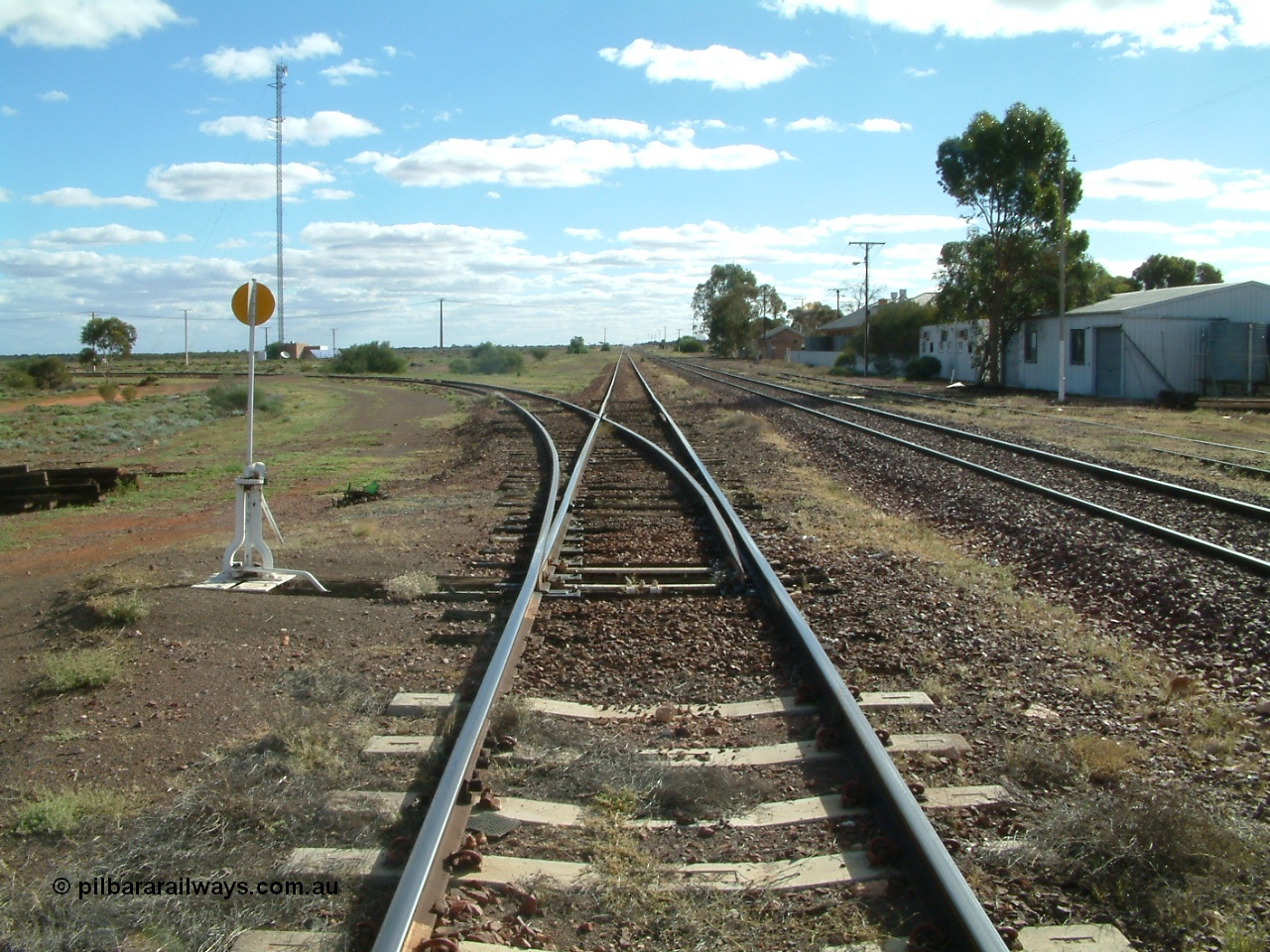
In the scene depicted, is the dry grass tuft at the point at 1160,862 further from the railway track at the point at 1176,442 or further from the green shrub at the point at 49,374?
the green shrub at the point at 49,374

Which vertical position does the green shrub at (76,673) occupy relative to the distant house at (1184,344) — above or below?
below

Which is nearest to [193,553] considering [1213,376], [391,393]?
[1213,376]

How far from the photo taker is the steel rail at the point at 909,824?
307 cm

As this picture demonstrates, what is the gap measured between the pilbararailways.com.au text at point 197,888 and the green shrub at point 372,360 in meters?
78.4

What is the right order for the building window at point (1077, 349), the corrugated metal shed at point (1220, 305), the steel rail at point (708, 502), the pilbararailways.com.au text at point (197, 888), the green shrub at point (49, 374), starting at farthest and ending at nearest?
the green shrub at point (49, 374) < the building window at point (1077, 349) < the corrugated metal shed at point (1220, 305) < the steel rail at point (708, 502) < the pilbararailways.com.au text at point (197, 888)

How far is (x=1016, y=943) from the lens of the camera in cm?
319

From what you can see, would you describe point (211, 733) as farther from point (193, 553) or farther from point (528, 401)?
point (528, 401)

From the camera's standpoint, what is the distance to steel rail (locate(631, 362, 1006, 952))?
10.1 ft

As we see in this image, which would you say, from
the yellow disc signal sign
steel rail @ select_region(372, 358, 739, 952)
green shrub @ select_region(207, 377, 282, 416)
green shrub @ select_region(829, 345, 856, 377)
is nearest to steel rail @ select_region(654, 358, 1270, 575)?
steel rail @ select_region(372, 358, 739, 952)

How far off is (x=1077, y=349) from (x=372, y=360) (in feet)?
187

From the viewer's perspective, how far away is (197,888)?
353cm

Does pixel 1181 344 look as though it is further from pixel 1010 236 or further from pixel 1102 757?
pixel 1102 757

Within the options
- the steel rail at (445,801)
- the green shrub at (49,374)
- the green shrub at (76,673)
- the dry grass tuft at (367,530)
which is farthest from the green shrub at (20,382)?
the steel rail at (445,801)

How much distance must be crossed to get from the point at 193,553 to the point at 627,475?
5806mm
